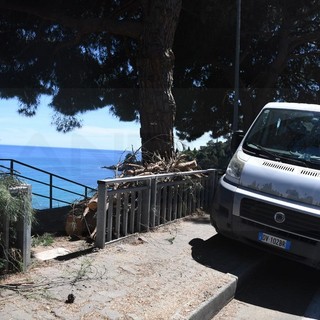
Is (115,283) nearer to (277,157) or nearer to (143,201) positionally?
(143,201)

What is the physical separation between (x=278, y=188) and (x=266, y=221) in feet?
1.42

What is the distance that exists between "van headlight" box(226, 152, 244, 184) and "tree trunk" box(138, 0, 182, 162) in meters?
2.99

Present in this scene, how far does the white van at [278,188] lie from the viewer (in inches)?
200

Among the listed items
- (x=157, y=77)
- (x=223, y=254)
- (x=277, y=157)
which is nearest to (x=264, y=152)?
(x=277, y=157)

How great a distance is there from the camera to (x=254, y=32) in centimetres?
1394

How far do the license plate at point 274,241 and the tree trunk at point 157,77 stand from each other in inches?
151

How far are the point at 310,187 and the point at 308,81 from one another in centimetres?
1255

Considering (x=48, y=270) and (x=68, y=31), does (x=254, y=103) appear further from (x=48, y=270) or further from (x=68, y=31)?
(x=48, y=270)

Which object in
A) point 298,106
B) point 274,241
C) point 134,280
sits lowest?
point 134,280

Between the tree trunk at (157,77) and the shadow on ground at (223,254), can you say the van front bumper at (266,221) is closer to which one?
the shadow on ground at (223,254)

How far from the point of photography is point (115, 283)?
14.5ft

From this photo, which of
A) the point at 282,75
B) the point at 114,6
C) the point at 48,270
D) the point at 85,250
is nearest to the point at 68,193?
the point at 114,6

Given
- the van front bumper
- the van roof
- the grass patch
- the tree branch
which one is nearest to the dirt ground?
the grass patch

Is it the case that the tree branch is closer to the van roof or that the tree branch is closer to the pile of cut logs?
the pile of cut logs
